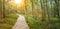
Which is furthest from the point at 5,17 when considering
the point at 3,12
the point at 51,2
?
the point at 51,2

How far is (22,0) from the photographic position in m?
1.99

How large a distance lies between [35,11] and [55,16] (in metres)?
0.35

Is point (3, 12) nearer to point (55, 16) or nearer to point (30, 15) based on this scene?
point (30, 15)

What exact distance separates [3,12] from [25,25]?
1.43ft

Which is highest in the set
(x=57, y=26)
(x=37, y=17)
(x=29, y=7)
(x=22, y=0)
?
(x=22, y=0)

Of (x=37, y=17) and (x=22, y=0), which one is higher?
(x=22, y=0)

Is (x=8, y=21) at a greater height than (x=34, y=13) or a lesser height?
lesser

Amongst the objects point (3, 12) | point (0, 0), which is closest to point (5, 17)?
point (3, 12)

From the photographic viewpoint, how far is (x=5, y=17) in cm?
196

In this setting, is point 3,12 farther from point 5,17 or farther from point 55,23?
point 55,23

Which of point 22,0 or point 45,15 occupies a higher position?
point 22,0

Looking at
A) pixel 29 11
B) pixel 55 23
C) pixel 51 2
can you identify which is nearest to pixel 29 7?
pixel 29 11

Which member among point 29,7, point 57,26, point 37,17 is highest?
point 29,7

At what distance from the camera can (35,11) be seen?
6.53ft
